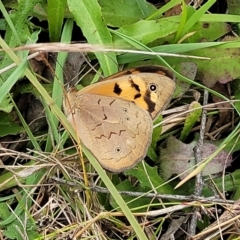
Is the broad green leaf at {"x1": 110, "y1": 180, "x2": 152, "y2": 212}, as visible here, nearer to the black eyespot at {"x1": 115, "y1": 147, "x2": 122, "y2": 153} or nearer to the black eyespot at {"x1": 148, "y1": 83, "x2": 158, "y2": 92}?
the black eyespot at {"x1": 115, "y1": 147, "x2": 122, "y2": 153}

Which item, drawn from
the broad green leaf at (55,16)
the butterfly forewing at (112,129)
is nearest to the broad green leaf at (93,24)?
the broad green leaf at (55,16)

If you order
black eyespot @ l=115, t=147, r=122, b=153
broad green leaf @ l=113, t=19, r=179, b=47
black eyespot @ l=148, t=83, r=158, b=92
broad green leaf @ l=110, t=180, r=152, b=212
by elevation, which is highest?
broad green leaf @ l=113, t=19, r=179, b=47

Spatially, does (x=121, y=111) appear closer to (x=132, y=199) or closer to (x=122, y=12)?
(x=132, y=199)

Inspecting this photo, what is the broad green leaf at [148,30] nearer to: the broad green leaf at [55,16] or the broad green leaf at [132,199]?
the broad green leaf at [55,16]

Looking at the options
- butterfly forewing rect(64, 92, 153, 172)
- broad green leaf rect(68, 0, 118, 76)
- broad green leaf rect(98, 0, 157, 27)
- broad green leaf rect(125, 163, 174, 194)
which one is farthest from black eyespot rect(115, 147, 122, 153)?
broad green leaf rect(98, 0, 157, 27)

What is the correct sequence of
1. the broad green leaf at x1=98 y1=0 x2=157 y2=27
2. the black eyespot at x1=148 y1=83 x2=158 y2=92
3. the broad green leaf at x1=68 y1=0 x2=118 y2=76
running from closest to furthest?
the black eyespot at x1=148 y1=83 x2=158 y2=92 → the broad green leaf at x1=68 y1=0 x2=118 y2=76 → the broad green leaf at x1=98 y1=0 x2=157 y2=27

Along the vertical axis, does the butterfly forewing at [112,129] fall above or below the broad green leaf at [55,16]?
below

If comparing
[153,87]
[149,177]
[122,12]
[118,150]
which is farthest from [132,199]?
[122,12]

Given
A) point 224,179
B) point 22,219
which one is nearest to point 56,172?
point 22,219

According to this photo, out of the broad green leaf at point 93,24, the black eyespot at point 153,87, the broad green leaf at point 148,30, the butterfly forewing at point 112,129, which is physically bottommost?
the butterfly forewing at point 112,129

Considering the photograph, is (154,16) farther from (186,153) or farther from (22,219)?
(22,219)
